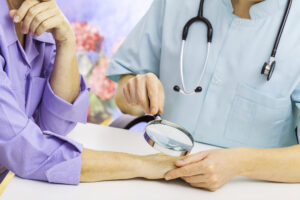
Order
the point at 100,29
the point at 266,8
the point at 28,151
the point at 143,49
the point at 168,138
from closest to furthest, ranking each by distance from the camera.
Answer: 1. the point at 28,151
2. the point at 168,138
3. the point at 266,8
4. the point at 143,49
5. the point at 100,29

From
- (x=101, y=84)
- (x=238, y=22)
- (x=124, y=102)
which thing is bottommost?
(x=101, y=84)

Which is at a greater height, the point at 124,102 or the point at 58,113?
the point at 58,113

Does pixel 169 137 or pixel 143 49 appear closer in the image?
pixel 169 137

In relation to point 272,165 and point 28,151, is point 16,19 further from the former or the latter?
point 272,165

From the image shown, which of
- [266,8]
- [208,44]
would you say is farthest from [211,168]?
[266,8]

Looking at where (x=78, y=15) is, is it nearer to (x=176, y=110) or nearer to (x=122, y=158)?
(x=176, y=110)

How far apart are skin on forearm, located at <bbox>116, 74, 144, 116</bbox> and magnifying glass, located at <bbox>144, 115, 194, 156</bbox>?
0.38m

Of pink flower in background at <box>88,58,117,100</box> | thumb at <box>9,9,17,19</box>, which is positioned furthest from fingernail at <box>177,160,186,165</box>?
pink flower in background at <box>88,58,117,100</box>

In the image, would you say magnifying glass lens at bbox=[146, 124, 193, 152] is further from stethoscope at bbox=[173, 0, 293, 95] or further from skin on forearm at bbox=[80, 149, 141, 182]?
stethoscope at bbox=[173, 0, 293, 95]

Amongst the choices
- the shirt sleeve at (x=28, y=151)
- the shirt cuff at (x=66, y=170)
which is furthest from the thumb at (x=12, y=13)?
the shirt cuff at (x=66, y=170)

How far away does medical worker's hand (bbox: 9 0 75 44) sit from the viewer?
0.96 metres

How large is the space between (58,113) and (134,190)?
0.39 m

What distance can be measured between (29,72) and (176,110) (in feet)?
1.79

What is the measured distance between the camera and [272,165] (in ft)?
3.14
